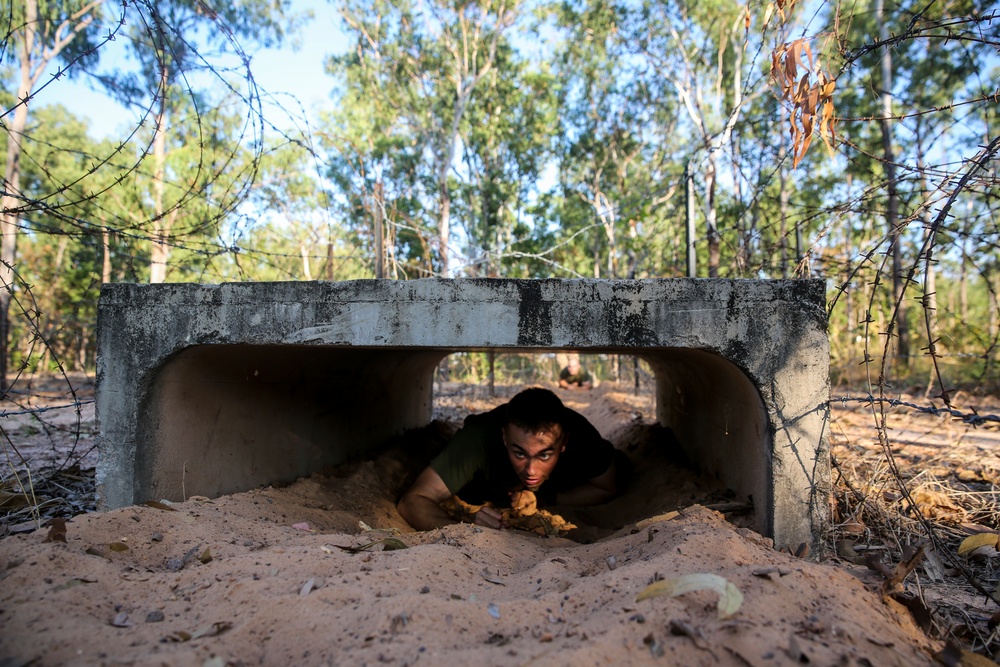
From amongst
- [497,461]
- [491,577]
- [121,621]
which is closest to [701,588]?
[491,577]

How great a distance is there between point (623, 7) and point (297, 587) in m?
17.4

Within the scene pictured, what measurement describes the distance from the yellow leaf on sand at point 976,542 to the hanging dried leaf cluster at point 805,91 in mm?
1928

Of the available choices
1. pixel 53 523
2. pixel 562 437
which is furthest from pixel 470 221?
pixel 53 523

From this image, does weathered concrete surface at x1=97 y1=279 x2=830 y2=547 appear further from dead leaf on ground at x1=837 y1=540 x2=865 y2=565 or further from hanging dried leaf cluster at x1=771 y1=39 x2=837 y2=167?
hanging dried leaf cluster at x1=771 y1=39 x2=837 y2=167

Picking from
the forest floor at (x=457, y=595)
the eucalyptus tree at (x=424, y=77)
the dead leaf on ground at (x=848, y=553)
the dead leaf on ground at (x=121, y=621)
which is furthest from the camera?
the eucalyptus tree at (x=424, y=77)

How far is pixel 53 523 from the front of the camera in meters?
2.17

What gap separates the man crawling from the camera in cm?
359

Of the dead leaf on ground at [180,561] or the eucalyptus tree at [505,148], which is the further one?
the eucalyptus tree at [505,148]

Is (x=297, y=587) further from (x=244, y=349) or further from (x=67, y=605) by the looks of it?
(x=244, y=349)

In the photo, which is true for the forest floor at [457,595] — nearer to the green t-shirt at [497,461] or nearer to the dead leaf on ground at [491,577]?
the dead leaf on ground at [491,577]

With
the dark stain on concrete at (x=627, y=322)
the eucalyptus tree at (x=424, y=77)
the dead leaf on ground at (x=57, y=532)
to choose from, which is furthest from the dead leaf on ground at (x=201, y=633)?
the eucalyptus tree at (x=424, y=77)

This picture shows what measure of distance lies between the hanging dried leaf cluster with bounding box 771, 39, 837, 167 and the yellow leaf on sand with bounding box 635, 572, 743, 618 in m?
2.01

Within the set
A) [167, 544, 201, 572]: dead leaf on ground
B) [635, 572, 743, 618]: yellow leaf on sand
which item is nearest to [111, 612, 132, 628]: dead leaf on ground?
[167, 544, 201, 572]: dead leaf on ground

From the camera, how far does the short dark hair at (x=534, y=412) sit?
11.7 ft
